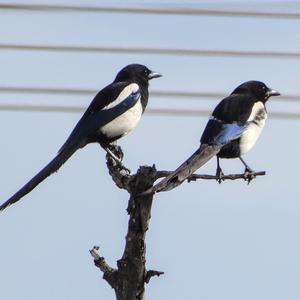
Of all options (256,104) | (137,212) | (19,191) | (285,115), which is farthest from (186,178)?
(256,104)

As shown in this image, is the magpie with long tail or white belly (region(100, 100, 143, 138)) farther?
white belly (region(100, 100, 143, 138))

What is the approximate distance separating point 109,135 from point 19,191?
5.24ft

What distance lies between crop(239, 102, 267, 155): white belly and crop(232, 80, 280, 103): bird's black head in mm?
403

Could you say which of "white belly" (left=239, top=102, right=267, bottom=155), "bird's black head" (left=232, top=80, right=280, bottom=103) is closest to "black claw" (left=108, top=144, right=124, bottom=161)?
"white belly" (left=239, top=102, right=267, bottom=155)

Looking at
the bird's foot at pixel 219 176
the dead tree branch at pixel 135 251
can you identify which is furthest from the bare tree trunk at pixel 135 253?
the bird's foot at pixel 219 176

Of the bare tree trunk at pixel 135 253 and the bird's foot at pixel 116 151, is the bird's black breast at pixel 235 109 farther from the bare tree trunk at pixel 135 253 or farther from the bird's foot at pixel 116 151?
the bare tree trunk at pixel 135 253

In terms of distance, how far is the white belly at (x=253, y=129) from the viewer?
10438 millimetres

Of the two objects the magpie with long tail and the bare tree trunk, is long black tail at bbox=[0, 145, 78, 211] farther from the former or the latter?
the bare tree trunk

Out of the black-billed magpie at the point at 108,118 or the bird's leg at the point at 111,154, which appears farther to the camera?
the black-billed magpie at the point at 108,118

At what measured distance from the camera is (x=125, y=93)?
10820mm

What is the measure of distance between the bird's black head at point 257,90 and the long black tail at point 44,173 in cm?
193

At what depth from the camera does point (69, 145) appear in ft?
33.7

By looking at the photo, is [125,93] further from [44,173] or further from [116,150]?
[44,173]

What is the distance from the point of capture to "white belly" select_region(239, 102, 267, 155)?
34.2ft
